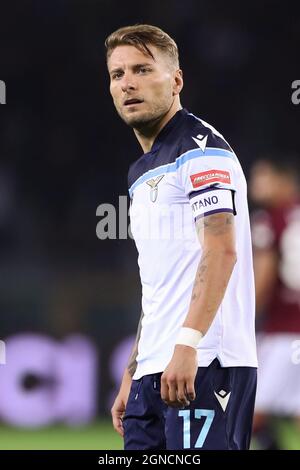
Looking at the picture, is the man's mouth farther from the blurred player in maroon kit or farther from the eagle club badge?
the blurred player in maroon kit

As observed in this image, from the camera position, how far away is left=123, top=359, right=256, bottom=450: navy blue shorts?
10.6ft

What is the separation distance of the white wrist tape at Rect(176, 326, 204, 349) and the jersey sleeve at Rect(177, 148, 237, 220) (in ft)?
1.17

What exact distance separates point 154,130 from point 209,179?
40 cm

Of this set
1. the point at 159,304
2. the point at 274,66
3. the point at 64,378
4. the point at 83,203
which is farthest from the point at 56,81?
the point at 159,304

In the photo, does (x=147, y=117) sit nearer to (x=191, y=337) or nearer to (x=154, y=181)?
(x=154, y=181)

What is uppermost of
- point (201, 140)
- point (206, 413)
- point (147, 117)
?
point (147, 117)

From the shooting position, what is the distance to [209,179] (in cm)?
325

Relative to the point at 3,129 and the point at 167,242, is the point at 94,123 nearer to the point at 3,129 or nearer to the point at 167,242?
the point at 3,129

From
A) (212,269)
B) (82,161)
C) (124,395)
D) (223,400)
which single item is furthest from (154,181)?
(82,161)

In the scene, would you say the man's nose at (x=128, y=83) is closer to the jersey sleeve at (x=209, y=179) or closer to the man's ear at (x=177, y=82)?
the man's ear at (x=177, y=82)

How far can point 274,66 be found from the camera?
12.6 metres

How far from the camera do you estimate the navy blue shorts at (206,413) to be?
322 centimetres

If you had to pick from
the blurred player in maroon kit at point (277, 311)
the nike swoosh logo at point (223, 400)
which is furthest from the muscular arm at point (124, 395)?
the blurred player in maroon kit at point (277, 311)
